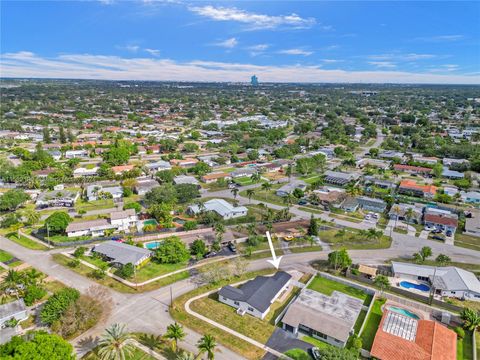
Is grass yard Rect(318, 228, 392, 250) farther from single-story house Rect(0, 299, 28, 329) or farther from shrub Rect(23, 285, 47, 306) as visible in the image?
single-story house Rect(0, 299, 28, 329)

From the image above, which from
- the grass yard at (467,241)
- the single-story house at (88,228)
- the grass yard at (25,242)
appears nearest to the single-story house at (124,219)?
the single-story house at (88,228)

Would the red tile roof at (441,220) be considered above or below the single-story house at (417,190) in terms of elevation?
below

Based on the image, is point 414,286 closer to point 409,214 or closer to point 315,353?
point 315,353

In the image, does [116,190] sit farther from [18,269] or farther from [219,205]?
[18,269]

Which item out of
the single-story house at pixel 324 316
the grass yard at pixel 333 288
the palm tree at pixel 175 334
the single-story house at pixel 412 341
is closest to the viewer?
the single-story house at pixel 412 341

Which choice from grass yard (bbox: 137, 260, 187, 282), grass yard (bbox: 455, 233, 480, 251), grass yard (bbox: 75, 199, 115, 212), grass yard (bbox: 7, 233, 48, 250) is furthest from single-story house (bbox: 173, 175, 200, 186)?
grass yard (bbox: 455, 233, 480, 251)

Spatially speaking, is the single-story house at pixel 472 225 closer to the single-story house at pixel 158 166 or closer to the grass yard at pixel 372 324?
the grass yard at pixel 372 324

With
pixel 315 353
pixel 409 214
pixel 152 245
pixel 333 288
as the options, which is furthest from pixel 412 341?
pixel 152 245
